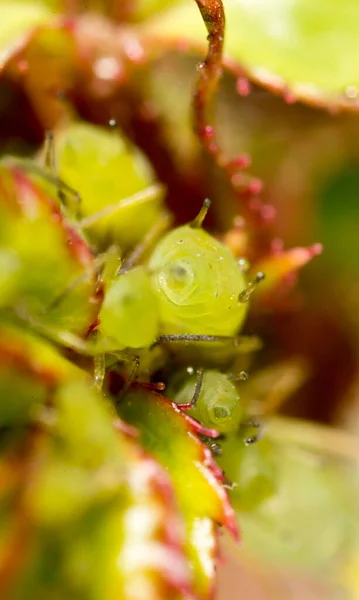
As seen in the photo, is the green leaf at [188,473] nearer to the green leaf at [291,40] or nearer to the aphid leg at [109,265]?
the aphid leg at [109,265]

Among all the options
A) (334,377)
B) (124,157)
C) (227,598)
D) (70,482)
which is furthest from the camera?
(334,377)

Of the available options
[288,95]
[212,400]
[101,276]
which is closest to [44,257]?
[101,276]

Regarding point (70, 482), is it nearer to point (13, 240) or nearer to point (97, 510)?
point (97, 510)

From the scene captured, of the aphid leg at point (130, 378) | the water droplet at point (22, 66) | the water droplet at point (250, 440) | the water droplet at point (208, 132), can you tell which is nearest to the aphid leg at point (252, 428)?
the water droplet at point (250, 440)

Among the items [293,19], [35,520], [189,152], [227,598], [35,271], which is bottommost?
[227,598]

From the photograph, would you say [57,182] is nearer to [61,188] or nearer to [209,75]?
[61,188]

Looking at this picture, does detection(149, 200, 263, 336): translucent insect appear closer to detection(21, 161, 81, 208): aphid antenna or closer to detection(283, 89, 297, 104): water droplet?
detection(21, 161, 81, 208): aphid antenna

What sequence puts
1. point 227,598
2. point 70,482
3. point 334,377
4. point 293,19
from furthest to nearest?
point 334,377, point 227,598, point 293,19, point 70,482

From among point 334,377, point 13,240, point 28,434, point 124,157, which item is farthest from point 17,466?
point 334,377
